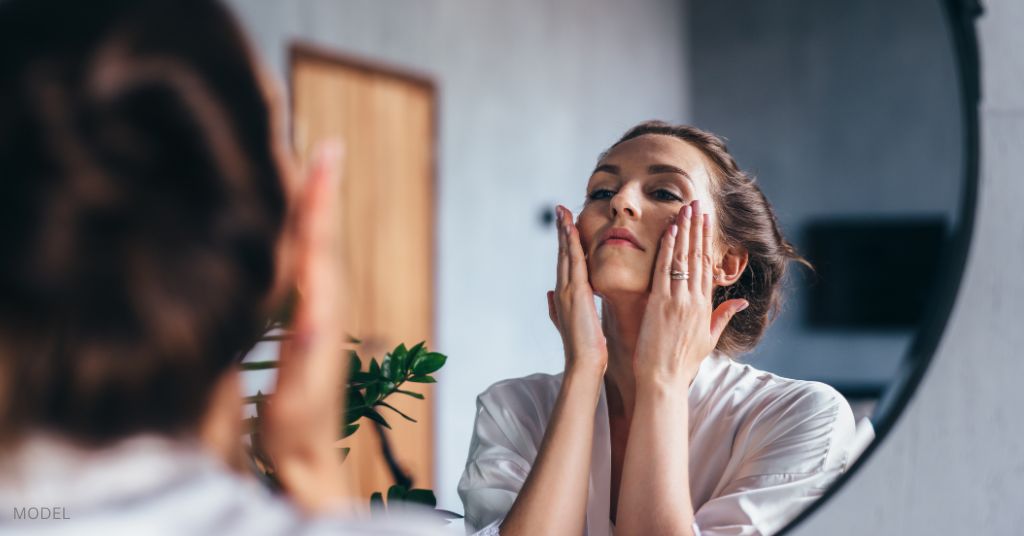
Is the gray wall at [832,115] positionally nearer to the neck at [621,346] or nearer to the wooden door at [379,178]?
the neck at [621,346]

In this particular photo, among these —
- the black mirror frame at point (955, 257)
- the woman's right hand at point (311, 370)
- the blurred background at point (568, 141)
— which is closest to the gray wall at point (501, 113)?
the blurred background at point (568, 141)

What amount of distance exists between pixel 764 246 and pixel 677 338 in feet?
0.45

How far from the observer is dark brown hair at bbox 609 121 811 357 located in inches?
25.1

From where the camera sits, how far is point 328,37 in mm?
1345

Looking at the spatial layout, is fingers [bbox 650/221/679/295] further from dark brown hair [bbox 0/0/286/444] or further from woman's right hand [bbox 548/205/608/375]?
dark brown hair [bbox 0/0/286/444]

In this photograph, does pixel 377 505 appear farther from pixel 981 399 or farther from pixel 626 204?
pixel 981 399

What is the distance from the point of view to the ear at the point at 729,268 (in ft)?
2.07

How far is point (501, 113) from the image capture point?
1.36 m

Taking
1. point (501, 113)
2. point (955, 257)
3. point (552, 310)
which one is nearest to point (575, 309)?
point (552, 310)

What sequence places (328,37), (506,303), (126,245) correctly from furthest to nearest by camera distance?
(328,37) < (506,303) < (126,245)

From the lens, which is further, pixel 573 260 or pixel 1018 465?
pixel 573 260

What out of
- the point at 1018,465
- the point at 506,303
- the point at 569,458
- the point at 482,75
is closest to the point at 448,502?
the point at 569,458

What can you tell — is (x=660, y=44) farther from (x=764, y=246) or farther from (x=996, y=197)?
(x=996, y=197)

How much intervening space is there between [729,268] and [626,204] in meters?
0.10
